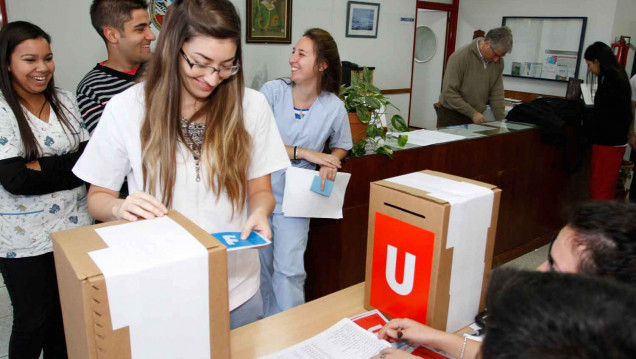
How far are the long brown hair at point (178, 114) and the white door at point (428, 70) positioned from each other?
6.26 m

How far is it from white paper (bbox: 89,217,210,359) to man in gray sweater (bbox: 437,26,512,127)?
3179mm

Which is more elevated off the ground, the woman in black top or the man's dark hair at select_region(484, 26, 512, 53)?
the man's dark hair at select_region(484, 26, 512, 53)

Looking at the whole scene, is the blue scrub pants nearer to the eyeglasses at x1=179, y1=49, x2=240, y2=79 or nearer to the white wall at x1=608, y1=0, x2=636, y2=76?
the eyeglasses at x1=179, y1=49, x2=240, y2=79

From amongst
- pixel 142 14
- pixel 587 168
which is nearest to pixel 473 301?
pixel 142 14

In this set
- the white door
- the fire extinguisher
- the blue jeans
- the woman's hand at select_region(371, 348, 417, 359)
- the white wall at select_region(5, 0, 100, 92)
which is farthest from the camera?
the white door

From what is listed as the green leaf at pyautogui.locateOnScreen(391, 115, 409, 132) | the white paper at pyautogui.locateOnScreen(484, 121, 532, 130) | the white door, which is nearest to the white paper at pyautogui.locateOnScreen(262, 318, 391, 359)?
the green leaf at pyautogui.locateOnScreen(391, 115, 409, 132)

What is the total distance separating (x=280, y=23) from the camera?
14.4 feet

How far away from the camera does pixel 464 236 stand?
3.67 ft

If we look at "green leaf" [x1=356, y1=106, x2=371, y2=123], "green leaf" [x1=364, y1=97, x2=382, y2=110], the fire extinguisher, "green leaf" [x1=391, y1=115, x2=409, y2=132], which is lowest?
"green leaf" [x1=391, y1=115, x2=409, y2=132]

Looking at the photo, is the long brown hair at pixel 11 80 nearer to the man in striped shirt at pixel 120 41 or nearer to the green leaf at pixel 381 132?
the man in striped shirt at pixel 120 41

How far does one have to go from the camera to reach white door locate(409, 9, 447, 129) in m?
6.84

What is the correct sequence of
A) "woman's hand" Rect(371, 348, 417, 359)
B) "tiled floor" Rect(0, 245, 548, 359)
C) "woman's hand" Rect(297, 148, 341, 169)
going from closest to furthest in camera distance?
"woman's hand" Rect(371, 348, 417, 359)
"woman's hand" Rect(297, 148, 341, 169)
"tiled floor" Rect(0, 245, 548, 359)

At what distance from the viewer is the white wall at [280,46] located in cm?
321

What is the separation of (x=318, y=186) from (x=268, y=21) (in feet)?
9.02
